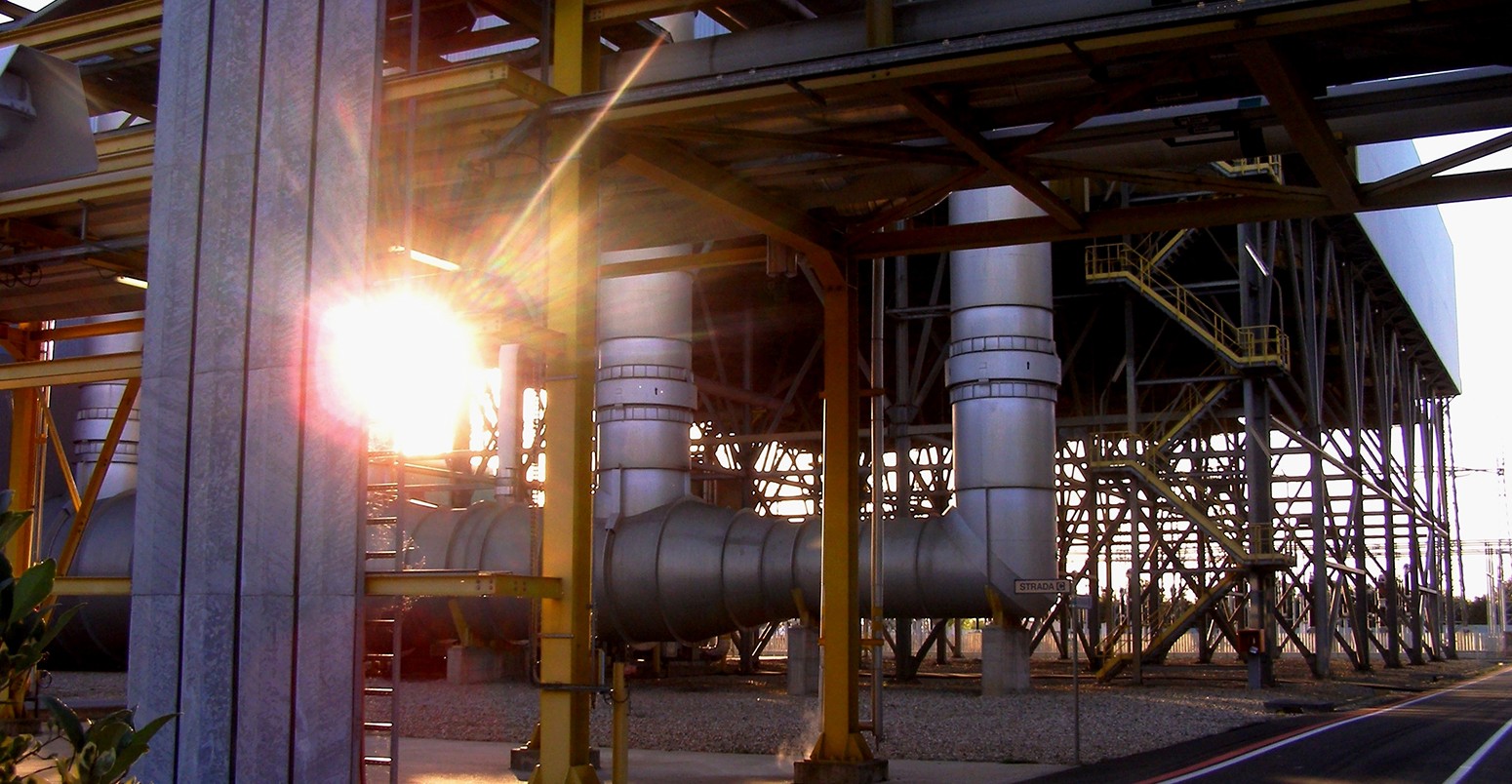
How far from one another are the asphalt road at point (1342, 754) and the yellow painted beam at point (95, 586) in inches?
331

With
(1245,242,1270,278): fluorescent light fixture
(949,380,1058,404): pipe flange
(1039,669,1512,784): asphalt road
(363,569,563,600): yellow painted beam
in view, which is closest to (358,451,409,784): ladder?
(363,569,563,600): yellow painted beam

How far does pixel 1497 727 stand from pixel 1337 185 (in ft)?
41.7

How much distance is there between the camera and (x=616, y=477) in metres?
26.2

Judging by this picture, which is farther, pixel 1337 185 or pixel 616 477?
pixel 616 477

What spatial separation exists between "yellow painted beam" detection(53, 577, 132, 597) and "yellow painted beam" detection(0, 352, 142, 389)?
1.56 m

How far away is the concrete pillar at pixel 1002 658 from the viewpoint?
25.1 m

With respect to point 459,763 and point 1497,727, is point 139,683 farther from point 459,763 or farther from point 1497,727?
point 1497,727

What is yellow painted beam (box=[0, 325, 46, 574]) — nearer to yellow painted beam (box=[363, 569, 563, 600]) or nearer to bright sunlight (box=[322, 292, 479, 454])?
bright sunlight (box=[322, 292, 479, 454])

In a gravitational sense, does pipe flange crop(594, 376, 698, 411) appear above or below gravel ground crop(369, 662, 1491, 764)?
above

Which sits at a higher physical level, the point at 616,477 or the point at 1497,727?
the point at 616,477

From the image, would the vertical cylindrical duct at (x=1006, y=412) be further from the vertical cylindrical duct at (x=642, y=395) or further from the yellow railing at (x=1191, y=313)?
the yellow railing at (x=1191, y=313)

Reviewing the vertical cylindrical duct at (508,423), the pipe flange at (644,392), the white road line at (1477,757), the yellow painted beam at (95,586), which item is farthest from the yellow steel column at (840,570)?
the pipe flange at (644,392)

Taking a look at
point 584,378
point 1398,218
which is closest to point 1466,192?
point 584,378

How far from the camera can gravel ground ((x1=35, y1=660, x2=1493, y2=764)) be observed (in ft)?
55.6
